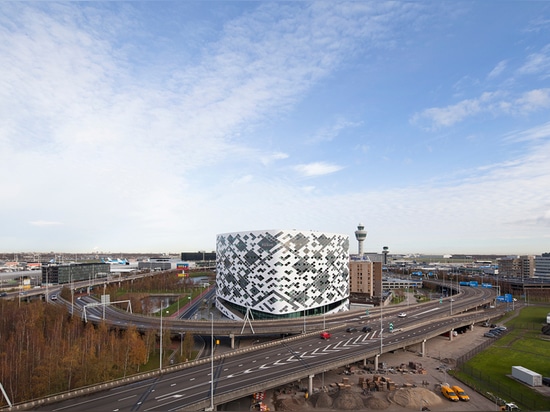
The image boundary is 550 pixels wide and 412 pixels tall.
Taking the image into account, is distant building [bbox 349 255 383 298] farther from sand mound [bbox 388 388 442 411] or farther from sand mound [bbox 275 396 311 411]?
sand mound [bbox 275 396 311 411]

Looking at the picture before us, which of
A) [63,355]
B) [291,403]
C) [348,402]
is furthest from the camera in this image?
[63,355]

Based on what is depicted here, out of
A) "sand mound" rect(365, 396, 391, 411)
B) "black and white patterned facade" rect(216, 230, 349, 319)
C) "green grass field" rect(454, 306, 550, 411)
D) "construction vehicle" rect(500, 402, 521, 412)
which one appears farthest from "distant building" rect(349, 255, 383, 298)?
"sand mound" rect(365, 396, 391, 411)

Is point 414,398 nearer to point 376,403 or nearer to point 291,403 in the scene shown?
point 376,403

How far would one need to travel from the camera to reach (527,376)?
158 ft

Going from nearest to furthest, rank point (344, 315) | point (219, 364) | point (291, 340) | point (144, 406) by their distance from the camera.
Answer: point (144, 406)
point (219, 364)
point (291, 340)
point (344, 315)

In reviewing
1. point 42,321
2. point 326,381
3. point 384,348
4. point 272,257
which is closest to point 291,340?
point 326,381

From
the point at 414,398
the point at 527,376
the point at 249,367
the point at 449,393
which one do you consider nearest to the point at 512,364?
the point at 527,376

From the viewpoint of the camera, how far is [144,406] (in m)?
33.1

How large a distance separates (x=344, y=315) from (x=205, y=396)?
2130 inches

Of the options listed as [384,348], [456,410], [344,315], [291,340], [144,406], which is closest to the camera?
[144,406]

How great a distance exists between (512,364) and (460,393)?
66.2 ft

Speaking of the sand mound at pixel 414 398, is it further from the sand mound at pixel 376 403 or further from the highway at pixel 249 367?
the highway at pixel 249 367

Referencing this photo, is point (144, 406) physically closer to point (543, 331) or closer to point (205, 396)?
point (205, 396)

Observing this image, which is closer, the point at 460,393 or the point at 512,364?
the point at 460,393
